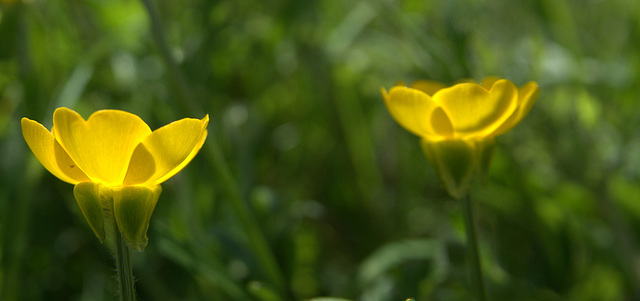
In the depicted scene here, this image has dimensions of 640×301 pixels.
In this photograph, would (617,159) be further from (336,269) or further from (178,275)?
(178,275)

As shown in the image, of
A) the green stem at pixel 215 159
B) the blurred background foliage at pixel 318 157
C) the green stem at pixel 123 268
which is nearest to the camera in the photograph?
the green stem at pixel 123 268

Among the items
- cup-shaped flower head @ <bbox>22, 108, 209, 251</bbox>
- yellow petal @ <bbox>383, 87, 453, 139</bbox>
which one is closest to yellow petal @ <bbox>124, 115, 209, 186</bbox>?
cup-shaped flower head @ <bbox>22, 108, 209, 251</bbox>

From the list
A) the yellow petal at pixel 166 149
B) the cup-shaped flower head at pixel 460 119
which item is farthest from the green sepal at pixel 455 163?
the yellow petal at pixel 166 149

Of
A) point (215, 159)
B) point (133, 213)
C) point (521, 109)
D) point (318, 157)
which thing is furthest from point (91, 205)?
point (318, 157)

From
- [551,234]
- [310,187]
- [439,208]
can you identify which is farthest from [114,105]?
[551,234]

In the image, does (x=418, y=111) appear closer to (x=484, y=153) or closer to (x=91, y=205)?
(x=484, y=153)

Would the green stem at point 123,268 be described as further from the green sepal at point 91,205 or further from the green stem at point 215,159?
the green stem at point 215,159

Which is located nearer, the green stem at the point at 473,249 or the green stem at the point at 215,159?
the green stem at the point at 473,249

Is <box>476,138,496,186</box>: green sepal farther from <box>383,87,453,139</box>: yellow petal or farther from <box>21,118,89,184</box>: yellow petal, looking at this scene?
<box>21,118,89,184</box>: yellow petal
